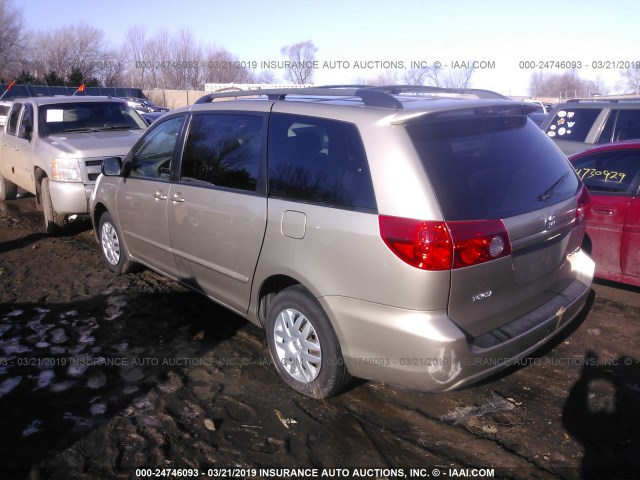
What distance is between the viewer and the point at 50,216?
24.8 ft

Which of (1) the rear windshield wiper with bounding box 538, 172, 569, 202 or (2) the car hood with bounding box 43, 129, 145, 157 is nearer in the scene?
(1) the rear windshield wiper with bounding box 538, 172, 569, 202

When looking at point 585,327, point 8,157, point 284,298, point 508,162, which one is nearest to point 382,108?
point 508,162

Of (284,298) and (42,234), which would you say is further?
(42,234)

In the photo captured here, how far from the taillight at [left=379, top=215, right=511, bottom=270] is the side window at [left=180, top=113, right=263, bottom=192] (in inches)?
49.2

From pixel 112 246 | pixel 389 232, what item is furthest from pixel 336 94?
pixel 112 246

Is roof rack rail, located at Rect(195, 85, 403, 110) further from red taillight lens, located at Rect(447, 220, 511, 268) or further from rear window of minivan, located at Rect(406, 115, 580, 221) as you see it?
red taillight lens, located at Rect(447, 220, 511, 268)

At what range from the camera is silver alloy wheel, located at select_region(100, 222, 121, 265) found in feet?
19.0

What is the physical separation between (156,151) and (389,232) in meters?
2.88

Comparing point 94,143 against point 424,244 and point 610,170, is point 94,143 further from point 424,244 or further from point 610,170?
point 610,170

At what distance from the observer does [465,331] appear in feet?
9.39

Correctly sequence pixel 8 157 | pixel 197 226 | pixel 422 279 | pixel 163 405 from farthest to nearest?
1. pixel 8 157
2. pixel 197 226
3. pixel 163 405
4. pixel 422 279

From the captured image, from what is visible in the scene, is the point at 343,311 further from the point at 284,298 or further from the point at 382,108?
the point at 382,108

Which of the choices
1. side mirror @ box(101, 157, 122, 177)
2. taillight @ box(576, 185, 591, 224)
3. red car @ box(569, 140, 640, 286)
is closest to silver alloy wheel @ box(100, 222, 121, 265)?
side mirror @ box(101, 157, 122, 177)

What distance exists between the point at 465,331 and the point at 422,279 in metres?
0.39
